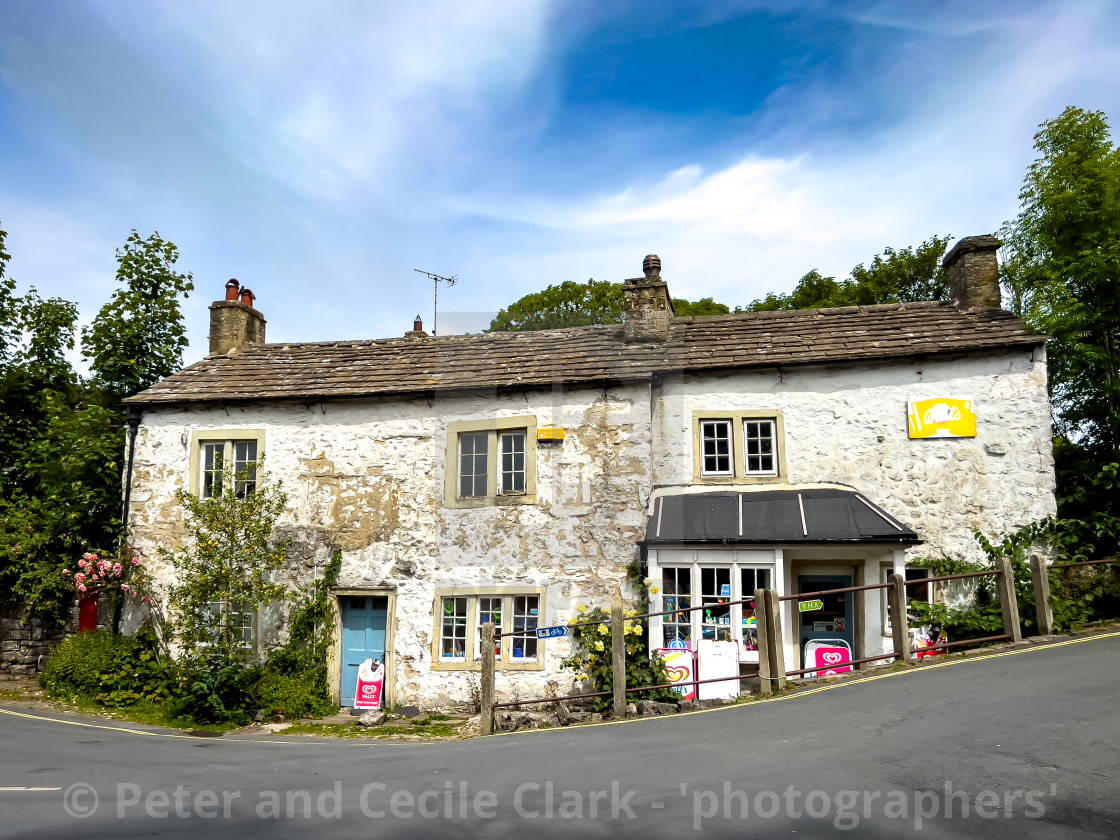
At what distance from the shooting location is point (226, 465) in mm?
15062

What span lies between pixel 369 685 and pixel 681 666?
5.49 meters

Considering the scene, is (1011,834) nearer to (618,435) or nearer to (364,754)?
(364,754)

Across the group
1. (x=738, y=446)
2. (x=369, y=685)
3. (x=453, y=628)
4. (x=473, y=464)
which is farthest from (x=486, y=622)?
(x=738, y=446)

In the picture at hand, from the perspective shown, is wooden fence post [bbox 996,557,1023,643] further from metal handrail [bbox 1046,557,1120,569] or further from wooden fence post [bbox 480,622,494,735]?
wooden fence post [bbox 480,622,494,735]

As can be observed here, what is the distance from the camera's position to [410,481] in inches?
569

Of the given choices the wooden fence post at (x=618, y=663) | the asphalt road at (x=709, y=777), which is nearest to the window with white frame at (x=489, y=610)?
the wooden fence post at (x=618, y=663)

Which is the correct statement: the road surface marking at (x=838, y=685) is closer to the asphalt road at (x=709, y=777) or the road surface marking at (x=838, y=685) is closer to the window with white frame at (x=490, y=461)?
the asphalt road at (x=709, y=777)

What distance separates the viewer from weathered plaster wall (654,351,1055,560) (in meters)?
12.9

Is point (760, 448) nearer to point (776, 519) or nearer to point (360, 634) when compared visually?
point (776, 519)

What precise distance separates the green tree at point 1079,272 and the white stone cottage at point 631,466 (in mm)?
1928

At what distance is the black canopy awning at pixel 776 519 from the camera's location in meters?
12.0

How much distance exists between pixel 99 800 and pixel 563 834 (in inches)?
177

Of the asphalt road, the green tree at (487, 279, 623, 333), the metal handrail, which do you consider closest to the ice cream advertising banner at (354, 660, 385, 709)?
the asphalt road

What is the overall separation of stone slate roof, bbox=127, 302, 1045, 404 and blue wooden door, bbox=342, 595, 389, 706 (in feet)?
12.7
